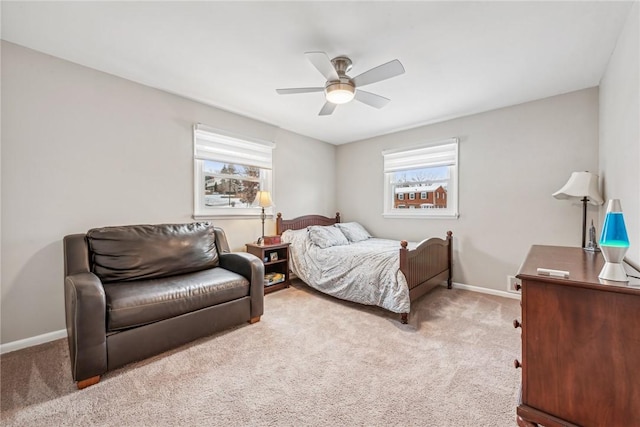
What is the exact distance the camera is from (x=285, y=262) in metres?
3.74

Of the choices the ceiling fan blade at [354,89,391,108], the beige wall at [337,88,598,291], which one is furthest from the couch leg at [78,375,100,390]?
the beige wall at [337,88,598,291]

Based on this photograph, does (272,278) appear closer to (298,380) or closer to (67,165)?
(298,380)

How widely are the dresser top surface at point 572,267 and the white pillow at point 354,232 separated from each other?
229 centimetres

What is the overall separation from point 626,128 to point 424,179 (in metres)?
2.32

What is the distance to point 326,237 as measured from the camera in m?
3.63

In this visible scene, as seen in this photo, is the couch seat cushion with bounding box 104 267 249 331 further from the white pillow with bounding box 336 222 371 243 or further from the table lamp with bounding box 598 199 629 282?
the table lamp with bounding box 598 199 629 282

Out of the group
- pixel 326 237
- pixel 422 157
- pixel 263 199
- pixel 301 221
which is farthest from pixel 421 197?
pixel 263 199

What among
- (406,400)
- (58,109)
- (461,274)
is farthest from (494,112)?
(58,109)

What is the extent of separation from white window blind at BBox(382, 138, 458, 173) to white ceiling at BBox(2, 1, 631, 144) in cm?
81

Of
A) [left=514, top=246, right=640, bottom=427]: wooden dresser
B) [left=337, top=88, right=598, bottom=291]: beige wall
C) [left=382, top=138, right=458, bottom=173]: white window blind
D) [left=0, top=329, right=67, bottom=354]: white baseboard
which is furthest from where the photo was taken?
[left=382, top=138, right=458, bottom=173]: white window blind

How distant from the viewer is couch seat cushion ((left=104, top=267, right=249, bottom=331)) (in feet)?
5.96

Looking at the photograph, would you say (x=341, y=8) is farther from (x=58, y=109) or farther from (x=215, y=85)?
(x=58, y=109)

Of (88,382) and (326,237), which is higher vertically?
(326,237)

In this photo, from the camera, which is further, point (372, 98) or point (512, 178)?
point (512, 178)
